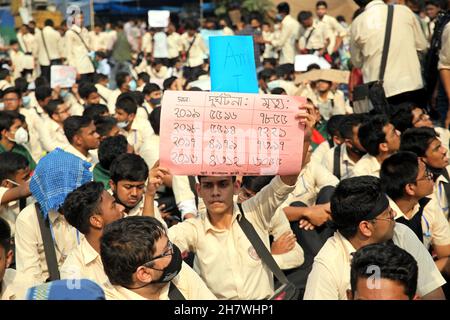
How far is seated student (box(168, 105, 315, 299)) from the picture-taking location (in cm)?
405

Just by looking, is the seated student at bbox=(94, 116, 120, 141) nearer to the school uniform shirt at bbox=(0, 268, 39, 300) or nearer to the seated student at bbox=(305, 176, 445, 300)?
the school uniform shirt at bbox=(0, 268, 39, 300)

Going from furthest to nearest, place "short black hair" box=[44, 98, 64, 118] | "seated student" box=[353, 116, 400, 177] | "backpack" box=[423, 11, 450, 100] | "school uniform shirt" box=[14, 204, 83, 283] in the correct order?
"short black hair" box=[44, 98, 64, 118] < "backpack" box=[423, 11, 450, 100] < "seated student" box=[353, 116, 400, 177] < "school uniform shirt" box=[14, 204, 83, 283]

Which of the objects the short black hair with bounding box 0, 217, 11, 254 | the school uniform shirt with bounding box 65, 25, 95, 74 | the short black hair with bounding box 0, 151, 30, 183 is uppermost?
the short black hair with bounding box 0, 217, 11, 254

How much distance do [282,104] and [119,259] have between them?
1122 millimetres

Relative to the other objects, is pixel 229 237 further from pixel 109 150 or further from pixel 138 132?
pixel 138 132

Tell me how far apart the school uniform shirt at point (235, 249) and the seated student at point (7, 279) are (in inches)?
31.9

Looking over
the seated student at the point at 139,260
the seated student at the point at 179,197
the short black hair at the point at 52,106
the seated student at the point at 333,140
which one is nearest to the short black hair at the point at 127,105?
the short black hair at the point at 52,106

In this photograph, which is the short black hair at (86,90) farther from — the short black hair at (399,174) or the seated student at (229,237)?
the seated student at (229,237)

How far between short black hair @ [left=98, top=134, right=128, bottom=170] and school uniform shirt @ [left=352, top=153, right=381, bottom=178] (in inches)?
75.5

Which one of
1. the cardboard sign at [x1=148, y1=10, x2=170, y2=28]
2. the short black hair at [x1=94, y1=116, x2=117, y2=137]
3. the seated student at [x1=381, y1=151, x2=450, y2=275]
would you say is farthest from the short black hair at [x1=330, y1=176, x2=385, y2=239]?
the cardboard sign at [x1=148, y1=10, x2=170, y2=28]

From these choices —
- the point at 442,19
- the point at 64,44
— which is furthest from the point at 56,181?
the point at 64,44

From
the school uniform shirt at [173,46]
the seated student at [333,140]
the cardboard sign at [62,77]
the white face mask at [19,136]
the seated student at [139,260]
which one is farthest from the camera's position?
the school uniform shirt at [173,46]

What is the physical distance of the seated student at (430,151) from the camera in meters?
5.89

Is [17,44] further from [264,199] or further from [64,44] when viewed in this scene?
[264,199]
